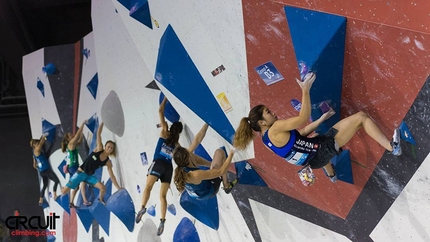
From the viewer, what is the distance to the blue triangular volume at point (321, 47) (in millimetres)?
2033

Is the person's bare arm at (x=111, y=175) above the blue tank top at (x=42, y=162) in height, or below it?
below

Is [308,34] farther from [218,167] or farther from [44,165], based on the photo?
[44,165]

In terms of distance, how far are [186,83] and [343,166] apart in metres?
1.36

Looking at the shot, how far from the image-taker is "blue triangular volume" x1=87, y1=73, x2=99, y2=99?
5148 mm

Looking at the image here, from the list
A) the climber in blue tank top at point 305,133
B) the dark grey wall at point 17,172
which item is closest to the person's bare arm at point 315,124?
the climber in blue tank top at point 305,133

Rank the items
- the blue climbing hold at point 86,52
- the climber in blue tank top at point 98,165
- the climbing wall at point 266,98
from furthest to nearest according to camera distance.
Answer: the blue climbing hold at point 86,52
the climber in blue tank top at point 98,165
the climbing wall at point 266,98

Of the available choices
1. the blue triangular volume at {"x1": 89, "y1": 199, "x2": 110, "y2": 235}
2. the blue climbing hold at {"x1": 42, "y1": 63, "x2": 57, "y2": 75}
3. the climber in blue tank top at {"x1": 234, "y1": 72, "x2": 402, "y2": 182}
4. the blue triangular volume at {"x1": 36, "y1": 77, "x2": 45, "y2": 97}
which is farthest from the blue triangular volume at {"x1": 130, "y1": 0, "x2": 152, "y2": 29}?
the blue triangular volume at {"x1": 36, "y1": 77, "x2": 45, "y2": 97}

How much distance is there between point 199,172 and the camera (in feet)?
9.09

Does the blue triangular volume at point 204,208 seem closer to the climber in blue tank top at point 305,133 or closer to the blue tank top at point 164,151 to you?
the blue tank top at point 164,151

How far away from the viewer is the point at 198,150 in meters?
3.62

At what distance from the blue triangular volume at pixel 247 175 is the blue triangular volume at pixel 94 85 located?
2.55 meters

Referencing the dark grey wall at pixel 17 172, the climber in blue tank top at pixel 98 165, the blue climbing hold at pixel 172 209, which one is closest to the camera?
the blue climbing hold at pixel 172 209

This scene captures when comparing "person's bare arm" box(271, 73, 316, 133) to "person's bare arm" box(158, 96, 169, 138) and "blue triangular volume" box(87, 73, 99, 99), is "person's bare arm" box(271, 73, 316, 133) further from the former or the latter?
"blue triangular volume" box(87, 73, 99, 99)

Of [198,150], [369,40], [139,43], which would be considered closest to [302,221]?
[198,150]
